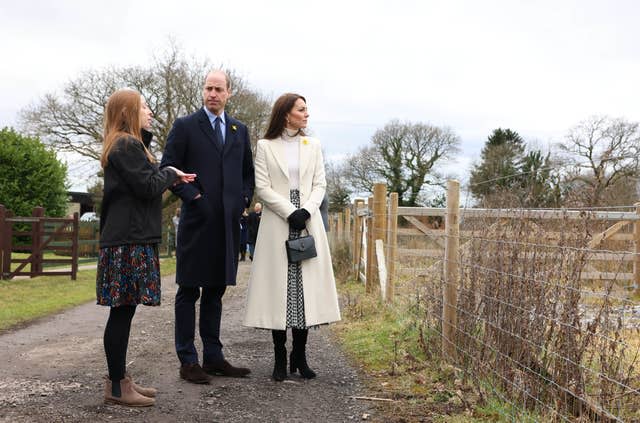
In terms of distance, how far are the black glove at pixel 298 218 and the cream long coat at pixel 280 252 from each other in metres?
0.03

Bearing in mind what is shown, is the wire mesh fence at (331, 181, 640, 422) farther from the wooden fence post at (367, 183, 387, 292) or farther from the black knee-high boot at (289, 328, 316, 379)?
the wooden fence post at (367, 183, 387, 292)

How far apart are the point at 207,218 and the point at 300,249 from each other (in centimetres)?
71

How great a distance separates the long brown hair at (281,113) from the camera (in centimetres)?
519

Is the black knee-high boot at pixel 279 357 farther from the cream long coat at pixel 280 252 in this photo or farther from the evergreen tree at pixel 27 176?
the evergreen tree at pixel 27 176

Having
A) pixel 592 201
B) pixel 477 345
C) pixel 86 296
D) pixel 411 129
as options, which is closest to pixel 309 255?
pixel 477 345

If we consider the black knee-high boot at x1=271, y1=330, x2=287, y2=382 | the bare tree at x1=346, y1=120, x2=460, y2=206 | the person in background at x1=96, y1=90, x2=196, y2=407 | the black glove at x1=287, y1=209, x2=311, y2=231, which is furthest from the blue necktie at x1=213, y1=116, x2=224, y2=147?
the bare tree at x1=346, y1=120, x2=460, y2=206

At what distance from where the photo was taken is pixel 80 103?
32.6m

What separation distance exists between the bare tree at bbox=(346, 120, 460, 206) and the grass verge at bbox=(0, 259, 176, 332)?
116ft

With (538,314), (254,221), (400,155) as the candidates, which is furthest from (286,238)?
(400,155)

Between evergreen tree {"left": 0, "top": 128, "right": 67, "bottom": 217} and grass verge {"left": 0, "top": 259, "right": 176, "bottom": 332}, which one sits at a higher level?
evergreen tree {"left": 0, "top": 128, "right": 67, "bottom": 217}

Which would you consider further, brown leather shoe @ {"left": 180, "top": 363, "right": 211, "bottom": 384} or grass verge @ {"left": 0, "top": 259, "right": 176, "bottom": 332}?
grass verge @ {"left": 0, "top": 259, "right": 176, "bottom": 332}

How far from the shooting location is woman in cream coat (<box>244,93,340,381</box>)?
500 cm

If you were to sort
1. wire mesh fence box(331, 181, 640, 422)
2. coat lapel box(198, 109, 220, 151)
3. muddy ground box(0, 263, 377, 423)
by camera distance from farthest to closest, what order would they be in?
coat lapel box(198, 109, 220, 151), muddy ground box(0, 263, 377, 423), wire mesh fence box(331, 181, 640, 422)

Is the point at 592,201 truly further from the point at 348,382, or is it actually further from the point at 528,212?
the point at 348,382
